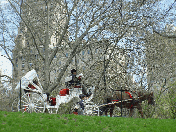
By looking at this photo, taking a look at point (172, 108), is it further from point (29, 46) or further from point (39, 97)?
point (29, 46)

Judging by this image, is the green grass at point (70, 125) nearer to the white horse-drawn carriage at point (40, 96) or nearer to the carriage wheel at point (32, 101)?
the white horse-drawn carriage at point (40, 96)

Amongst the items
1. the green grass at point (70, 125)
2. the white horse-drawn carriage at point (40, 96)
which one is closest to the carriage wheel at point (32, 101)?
the white horse-drawn carriage at point (40, 96)

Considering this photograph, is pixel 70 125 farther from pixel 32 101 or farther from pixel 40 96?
pixel 32 101

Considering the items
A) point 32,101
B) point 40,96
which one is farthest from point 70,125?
point 32,101

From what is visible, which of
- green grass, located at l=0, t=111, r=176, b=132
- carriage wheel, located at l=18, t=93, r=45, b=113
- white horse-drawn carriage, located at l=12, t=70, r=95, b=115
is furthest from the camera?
carriage wheel, located at l=18, t=93, r=45, b=113

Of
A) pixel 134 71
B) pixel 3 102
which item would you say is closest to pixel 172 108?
pixel 134 71

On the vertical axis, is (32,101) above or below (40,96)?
below

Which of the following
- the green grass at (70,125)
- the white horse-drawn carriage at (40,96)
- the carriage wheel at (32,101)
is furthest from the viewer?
the carriage wheel at (32,101)

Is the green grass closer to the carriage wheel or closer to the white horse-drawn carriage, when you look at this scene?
the white horse-drawn carriage

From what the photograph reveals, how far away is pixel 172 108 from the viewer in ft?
63.0

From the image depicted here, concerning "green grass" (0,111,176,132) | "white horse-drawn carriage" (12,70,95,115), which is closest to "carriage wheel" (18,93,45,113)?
"white horse-drawn carriage" (12,70,95,115)

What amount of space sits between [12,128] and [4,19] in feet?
53.7

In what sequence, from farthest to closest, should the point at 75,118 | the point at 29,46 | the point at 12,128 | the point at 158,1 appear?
the point at 29,46, the point at 158,1, the point at 75,118, the point at 12,128

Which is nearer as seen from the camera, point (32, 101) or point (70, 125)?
point (70, 125)
